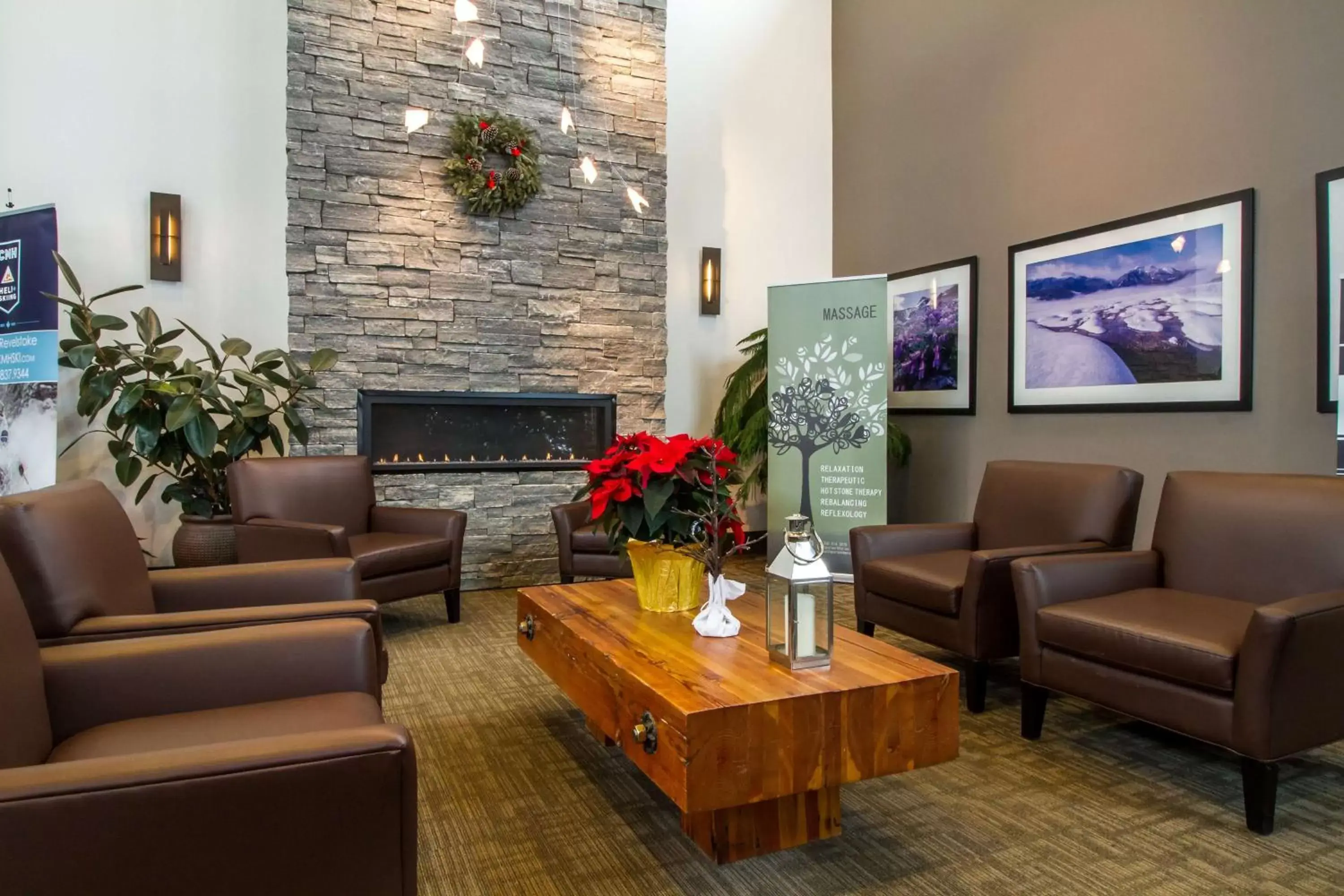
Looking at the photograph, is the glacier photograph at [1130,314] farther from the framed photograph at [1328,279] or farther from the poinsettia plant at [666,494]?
the poinsettia plant at [666,494]

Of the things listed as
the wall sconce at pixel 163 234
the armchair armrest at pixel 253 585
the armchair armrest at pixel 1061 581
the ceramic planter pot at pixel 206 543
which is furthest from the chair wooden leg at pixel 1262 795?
the wall sconce at pixel 163 234

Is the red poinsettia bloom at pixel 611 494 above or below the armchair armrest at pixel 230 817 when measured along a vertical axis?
above

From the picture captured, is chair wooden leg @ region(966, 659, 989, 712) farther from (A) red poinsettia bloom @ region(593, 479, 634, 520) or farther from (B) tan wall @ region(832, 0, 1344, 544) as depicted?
(B) tan wall @ region(832, 0, 1344, 544)

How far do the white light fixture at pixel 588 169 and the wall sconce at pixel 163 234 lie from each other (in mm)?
2246

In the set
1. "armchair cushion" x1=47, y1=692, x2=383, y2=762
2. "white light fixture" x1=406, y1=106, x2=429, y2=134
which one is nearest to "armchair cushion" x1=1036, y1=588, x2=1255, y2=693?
"armchair cushion" x1=47, y1=692, x2=383, y2=762

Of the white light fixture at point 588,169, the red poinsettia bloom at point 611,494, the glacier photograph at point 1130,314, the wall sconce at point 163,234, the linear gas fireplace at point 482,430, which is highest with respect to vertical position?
the white light fixture at point 588,169

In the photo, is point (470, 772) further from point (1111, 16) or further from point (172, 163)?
point (1111, 16)

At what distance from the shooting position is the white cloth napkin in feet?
7.22

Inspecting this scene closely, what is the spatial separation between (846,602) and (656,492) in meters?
2.36

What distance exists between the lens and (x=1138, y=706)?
7.50 feet

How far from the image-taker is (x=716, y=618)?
2205mm

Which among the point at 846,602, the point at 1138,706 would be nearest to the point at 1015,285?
the point at 846,602

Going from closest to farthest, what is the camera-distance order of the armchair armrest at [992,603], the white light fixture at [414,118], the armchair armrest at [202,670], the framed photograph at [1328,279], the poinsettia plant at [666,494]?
the armchair armrest at [202,670] < the poinsettia plant at [666,494] < the armchair armrest at [992,603] < the framed photograph at [1328,279] < the white light fixture at [414,118]

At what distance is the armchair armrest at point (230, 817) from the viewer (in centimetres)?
99
